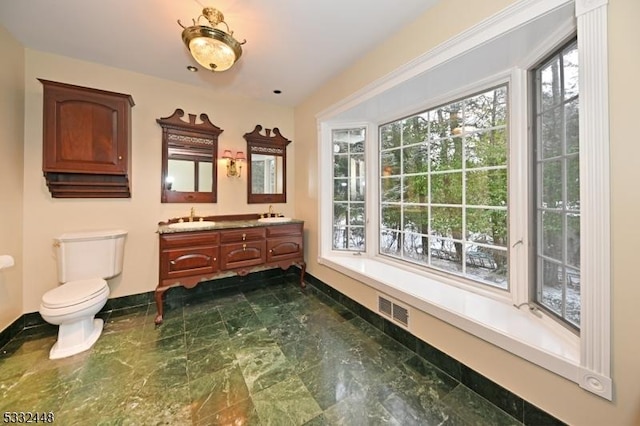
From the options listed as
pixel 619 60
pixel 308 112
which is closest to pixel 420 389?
pixel 619 60

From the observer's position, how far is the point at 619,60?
979 mm

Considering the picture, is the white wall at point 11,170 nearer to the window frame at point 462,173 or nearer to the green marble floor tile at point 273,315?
the green marble floor tile at point 273,315

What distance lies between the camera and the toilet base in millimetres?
1791

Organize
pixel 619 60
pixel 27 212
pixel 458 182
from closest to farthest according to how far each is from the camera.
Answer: pixel 619 60 < pixel 458 182 < pixel 27 212

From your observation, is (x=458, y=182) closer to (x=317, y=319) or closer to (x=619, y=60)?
(x=619, y=60)

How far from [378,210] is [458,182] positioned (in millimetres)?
943

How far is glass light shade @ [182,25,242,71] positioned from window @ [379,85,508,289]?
1681 millimetres

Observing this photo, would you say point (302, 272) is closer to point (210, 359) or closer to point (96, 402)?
point (210, 359)

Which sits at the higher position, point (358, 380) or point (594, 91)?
point (594, 91)

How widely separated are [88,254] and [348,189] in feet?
8.60

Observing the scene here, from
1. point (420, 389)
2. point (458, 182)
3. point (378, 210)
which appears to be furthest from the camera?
point (378, 210)

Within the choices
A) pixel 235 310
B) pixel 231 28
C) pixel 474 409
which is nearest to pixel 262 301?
pixel 235 310

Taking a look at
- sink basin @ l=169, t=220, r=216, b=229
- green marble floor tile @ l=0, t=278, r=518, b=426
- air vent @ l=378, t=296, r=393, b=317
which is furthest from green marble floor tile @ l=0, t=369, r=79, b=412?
air vent @ l=378, t=296, r=393, b=317

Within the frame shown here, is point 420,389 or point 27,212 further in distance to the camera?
point 27,212
